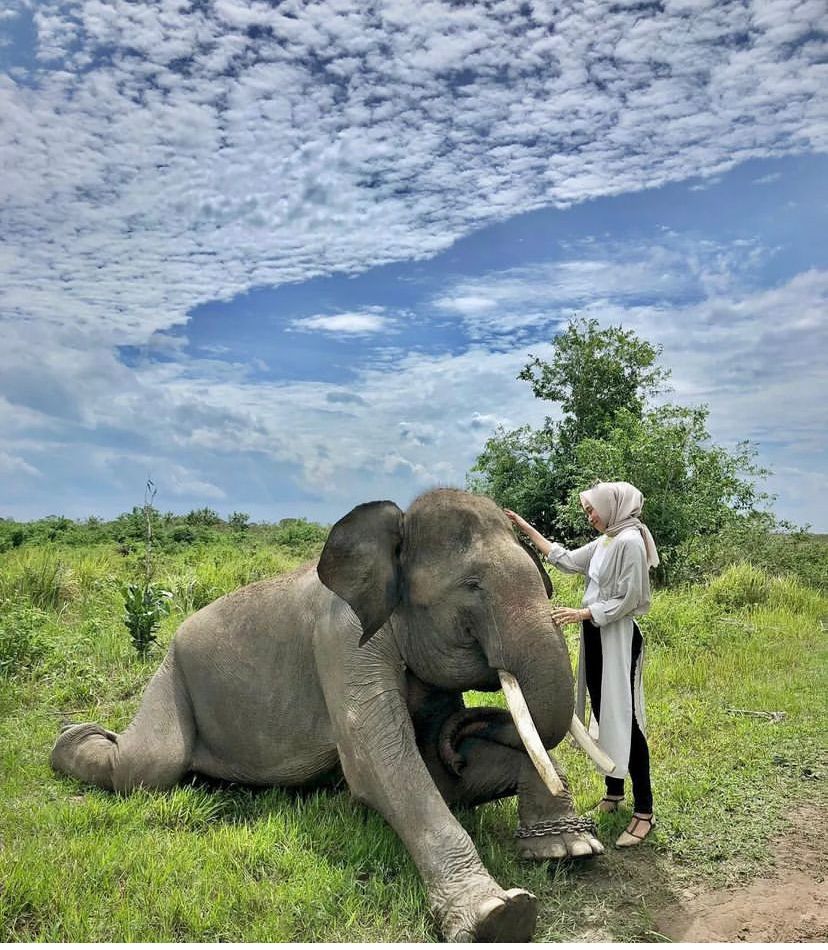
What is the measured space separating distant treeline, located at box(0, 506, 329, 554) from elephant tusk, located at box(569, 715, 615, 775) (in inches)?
659

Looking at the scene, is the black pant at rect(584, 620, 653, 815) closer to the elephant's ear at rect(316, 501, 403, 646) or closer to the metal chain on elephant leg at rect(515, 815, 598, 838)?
the metal chain on elephant leg at rect(515, 815, 598, 838)

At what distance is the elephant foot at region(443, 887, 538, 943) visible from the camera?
405 cm

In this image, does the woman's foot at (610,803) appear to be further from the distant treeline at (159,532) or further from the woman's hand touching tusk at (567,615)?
the distant treeline at (159,532)

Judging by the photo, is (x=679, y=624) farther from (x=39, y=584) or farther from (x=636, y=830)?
(x=39, y=584)

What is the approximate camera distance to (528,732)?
4.34m

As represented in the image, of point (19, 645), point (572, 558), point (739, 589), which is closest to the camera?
point (572, 558)

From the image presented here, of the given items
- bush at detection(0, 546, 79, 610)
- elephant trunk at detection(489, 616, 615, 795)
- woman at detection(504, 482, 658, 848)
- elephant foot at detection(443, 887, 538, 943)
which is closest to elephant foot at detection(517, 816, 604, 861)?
woman at detection(504, 482, 658, 848)

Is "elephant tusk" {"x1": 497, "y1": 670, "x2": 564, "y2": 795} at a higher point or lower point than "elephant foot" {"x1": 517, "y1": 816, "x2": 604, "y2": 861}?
higher

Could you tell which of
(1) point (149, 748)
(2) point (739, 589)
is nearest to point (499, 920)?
(1) point (149, 748)

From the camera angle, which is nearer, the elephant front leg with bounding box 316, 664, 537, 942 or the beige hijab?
the elephant front leg with bounding box 316, 664, 537, 942

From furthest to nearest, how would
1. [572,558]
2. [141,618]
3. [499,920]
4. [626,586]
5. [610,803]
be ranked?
[141,618]
[572,558]
[610,803]
[626,586]
[499,920]

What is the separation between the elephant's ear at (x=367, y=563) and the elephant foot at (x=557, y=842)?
4.58ft

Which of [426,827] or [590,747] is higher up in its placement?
[590,747]

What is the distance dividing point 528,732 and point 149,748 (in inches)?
113
